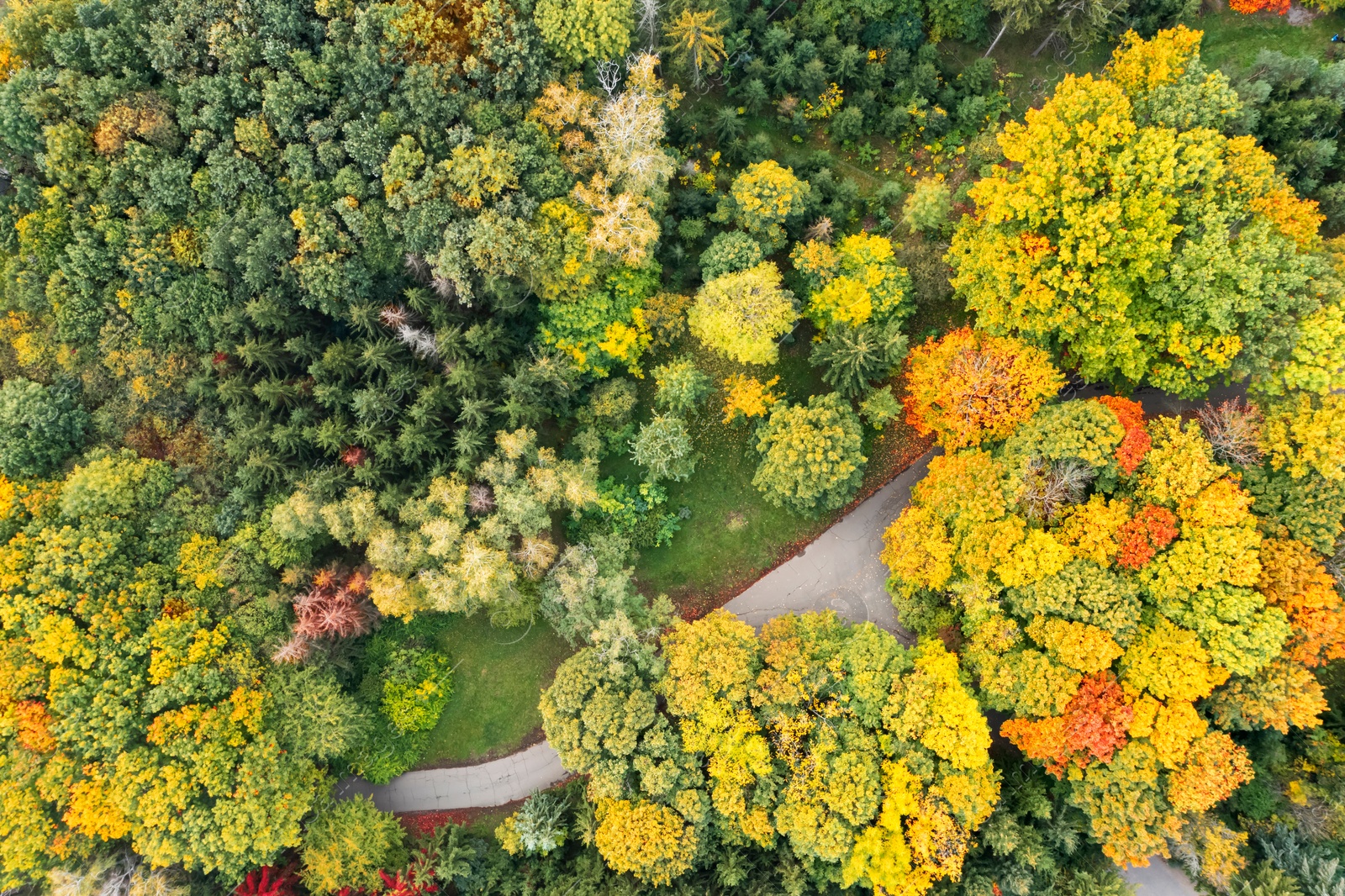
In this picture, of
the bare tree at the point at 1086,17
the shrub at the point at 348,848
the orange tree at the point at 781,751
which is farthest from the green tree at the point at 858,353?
the shrub at the point at 348,848

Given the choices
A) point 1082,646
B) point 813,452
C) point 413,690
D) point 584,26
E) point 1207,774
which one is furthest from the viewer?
point 413,690

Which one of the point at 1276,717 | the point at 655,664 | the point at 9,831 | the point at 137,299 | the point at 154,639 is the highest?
the point at 1276,717

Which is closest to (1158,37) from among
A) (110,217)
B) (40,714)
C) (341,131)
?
(341,131)

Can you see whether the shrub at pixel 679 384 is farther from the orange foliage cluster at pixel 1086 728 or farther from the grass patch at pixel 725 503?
the orange foliage cluster at pixel 1086 728

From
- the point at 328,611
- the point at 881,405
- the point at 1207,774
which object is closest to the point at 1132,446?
the point at 881,405

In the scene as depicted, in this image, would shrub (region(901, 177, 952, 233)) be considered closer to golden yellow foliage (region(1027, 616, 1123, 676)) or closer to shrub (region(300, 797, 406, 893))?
golden yellow foliage (region(1027, 616, 1123, 676))

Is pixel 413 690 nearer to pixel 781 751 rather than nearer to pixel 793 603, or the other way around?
pixel 781 751

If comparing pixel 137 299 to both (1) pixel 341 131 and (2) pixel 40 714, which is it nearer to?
(1) pixel 341 131
